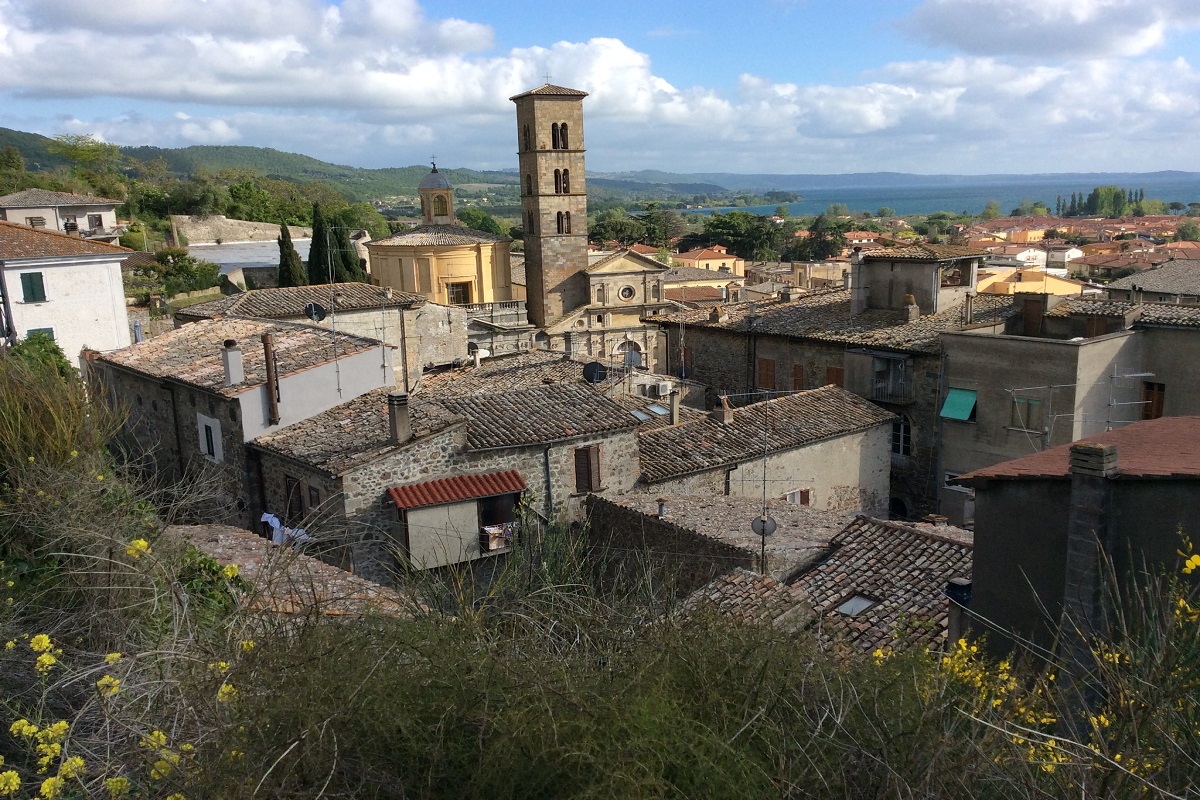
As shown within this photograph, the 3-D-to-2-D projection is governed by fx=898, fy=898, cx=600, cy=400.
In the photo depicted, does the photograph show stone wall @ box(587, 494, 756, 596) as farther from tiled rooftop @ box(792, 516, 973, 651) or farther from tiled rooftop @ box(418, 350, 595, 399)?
tiled rooftop @ box(418, 350, 595, 399)

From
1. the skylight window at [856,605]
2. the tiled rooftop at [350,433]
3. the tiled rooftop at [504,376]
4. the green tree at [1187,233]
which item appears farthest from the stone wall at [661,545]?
the green tree at [1187,233]

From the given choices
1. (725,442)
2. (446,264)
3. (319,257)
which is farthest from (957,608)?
(319,257)

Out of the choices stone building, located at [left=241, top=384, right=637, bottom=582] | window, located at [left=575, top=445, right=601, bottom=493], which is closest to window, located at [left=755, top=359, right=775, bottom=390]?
stone building, located at [left=241, top=384, right=637, bottom=582]

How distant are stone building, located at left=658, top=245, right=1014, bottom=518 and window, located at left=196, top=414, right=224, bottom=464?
1370 centimetres

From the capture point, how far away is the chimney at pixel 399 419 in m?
14.4

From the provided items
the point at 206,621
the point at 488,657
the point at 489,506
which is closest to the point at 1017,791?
the point at 488,657

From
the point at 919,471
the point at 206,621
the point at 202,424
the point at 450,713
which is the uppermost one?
the point at 450,713

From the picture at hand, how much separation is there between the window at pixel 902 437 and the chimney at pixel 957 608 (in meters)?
16.1

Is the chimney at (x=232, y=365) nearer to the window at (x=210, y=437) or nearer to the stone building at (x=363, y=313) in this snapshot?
the window at (x=210, y=437)

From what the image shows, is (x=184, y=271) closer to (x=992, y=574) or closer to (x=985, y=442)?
(x=985, y=442)

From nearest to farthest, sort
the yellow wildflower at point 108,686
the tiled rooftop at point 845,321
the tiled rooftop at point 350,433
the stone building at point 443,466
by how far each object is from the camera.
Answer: the yellow wildflower at point 108,686
the stone building at point 443,466
the tiled rooftop at point 350,433
the tiled rooftop at point 845,321

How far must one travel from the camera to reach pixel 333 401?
57.2ft

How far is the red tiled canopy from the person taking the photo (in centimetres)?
1427

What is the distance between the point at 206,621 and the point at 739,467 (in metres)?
13.1
